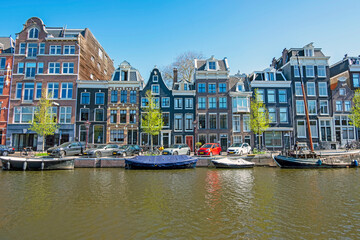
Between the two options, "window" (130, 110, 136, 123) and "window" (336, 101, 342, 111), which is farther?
"window" (336, 101, 342, 111)

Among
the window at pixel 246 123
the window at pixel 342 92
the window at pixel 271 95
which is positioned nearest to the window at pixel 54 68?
the window at pixel 246 123

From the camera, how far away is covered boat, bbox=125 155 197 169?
2172 cm

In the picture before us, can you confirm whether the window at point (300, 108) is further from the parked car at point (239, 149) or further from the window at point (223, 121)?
the parked car at point (239, 149)

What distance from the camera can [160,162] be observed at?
21828 mm

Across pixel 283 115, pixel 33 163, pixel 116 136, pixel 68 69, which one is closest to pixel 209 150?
pixel 116 136

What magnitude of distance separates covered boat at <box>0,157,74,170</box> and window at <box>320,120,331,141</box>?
127ft

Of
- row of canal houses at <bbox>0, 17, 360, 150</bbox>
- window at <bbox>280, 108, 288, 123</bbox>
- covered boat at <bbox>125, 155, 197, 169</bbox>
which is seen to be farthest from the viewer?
window at <bbox>280, 108, 288, 123</bbox>

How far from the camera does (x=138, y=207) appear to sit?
32.6 ft

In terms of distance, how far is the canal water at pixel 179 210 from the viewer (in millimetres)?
7391

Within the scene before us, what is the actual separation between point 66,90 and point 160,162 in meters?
24.2

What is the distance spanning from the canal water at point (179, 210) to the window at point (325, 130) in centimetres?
2456

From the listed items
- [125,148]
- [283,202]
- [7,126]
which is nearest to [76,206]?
[283,202]

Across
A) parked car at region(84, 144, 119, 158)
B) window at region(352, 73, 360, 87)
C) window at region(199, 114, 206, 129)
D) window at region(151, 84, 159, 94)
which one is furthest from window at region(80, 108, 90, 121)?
window at region(352, 73, 360, 87)

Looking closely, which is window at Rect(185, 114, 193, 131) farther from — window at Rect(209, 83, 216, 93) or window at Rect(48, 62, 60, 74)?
window at Rect(48, 62, 60, 74)
